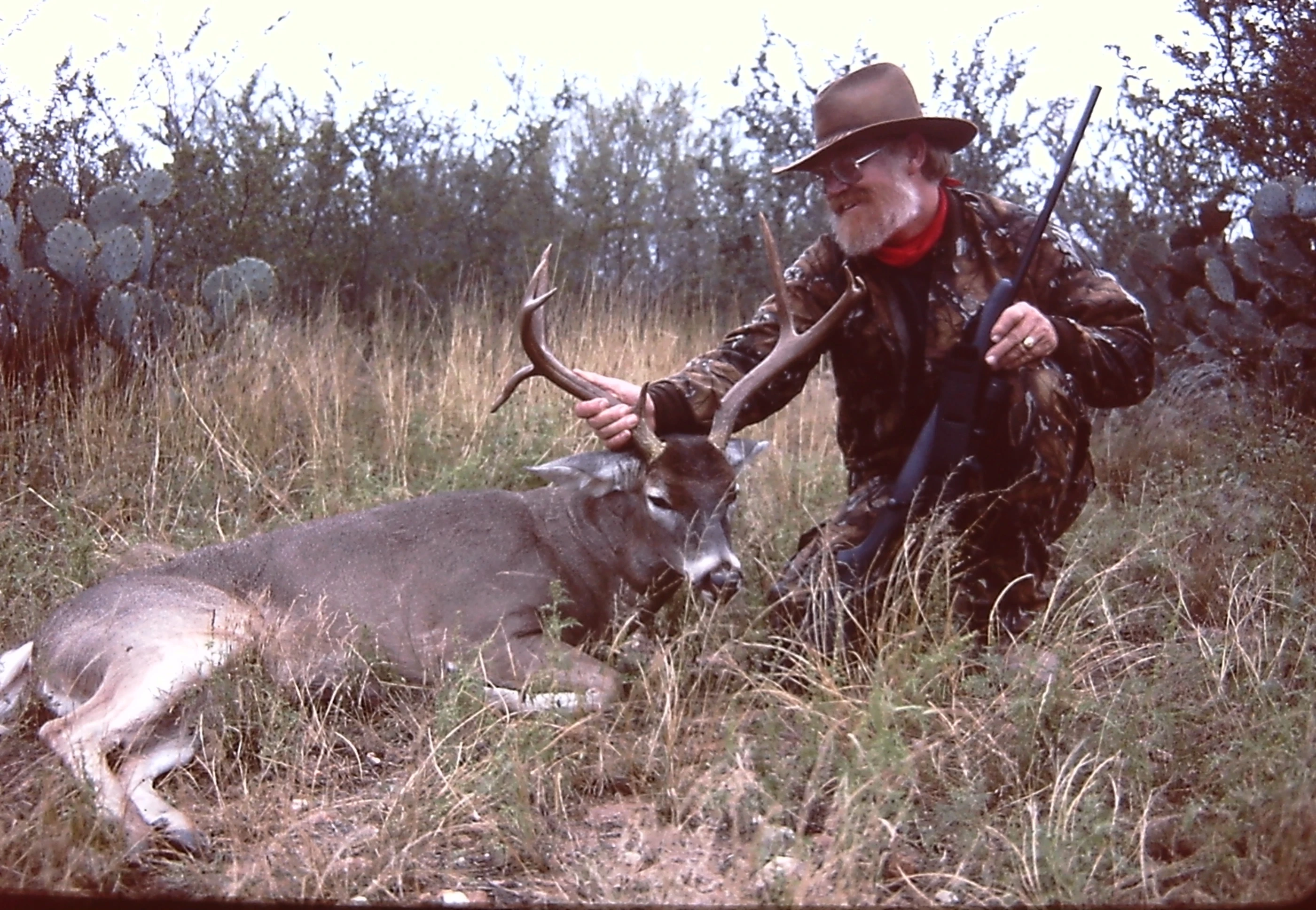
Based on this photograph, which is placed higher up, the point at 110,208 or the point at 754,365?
the point at 110,208

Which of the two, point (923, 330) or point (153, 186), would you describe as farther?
point (153, 186)

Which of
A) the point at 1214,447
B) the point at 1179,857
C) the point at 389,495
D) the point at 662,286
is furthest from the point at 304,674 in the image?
the point at 662,286

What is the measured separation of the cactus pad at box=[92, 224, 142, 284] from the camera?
6.87 metres

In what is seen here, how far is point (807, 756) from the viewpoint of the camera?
322 cm

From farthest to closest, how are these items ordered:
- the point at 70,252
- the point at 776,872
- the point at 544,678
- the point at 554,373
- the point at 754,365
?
the point at 70,252, the point at 754,365, the point at 554,373, the point at 544,678, the point at 776,872

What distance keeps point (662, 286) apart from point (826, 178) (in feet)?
15.6

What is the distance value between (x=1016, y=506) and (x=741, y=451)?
97 centimetres

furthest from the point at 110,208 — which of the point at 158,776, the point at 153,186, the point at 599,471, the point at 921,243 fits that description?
the point at 921,243

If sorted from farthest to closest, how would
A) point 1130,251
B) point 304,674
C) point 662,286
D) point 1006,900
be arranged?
point 662,286 → point 1130,251 → point 304,674 → point 1006,900

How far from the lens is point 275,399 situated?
6801 mm

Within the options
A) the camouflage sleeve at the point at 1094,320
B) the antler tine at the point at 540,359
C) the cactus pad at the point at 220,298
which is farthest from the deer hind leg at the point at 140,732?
the cactus pad at the point at 220,298

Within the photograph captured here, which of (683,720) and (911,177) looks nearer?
(683,720)

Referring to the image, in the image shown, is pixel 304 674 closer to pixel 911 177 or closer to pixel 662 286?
pixel 911 177

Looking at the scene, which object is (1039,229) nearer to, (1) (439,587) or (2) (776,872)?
(1) (439,587)
